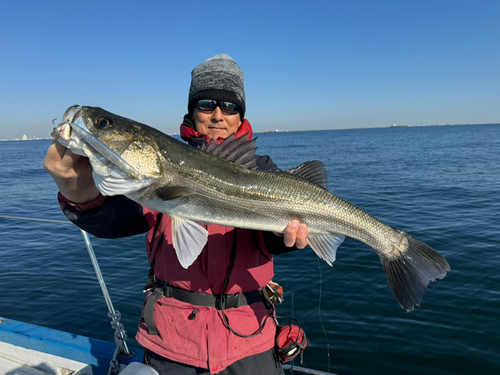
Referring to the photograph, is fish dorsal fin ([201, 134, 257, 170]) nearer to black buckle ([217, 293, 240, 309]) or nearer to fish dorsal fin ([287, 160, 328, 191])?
fish dorsal fin ([287, 160, 328, 191])

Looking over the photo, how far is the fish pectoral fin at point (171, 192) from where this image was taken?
117 inches

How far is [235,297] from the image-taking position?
315 centimetres

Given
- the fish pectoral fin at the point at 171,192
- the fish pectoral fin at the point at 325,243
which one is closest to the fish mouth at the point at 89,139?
the fish pectoral fin at the point at 171,192

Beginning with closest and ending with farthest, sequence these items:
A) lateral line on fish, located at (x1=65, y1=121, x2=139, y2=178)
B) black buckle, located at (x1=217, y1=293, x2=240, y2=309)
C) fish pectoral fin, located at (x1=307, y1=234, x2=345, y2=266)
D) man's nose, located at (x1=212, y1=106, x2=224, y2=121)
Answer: lateral line on fish, located at (x1=65, y1=121, x2=139, y2=178) → black buckle, located at (x1=217, y1=293, x2=240, y2=309) → fish pectoral fin, located at (x1=307, y1=234, x2=345, y2=266) → man's nose, located at (x1=212, y1=106, x2=224, y2=121)

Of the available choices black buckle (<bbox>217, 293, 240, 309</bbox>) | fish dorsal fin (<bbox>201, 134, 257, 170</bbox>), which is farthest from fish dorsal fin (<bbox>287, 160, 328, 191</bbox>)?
black buckle (<bbox>217, 293, 240, 309</bbox>)

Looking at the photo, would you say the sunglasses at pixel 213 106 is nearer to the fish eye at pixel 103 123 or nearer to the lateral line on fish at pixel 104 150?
the fish eye at pixel 103 123

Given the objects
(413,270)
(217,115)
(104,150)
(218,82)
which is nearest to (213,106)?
(217,115)

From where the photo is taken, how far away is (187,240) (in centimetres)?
299

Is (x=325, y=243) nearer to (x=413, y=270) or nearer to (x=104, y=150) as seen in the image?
(x=413, y=270)

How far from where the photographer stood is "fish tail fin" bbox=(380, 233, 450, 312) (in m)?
3.38

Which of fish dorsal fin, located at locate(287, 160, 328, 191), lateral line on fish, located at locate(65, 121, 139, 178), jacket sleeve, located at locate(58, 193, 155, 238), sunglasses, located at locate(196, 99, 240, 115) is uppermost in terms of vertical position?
sunglasses, located at locate(196, 99, 240, 115)

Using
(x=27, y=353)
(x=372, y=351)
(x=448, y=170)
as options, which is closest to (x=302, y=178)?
(x=27, y=353)

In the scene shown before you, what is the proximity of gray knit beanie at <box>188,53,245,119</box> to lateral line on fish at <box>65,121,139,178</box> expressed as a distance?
5.21ft

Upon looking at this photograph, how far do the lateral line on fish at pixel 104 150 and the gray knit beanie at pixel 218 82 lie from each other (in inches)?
62.5
